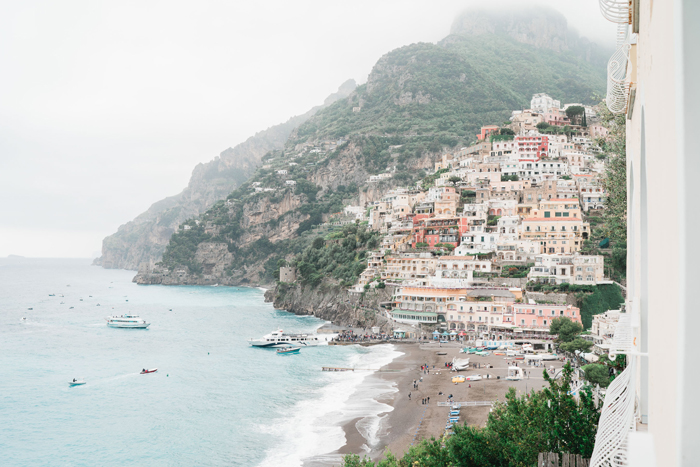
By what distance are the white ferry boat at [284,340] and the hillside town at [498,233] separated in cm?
990

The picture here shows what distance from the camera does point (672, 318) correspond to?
2.27 metres

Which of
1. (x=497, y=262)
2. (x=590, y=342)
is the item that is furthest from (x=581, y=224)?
(x=590, y=342)

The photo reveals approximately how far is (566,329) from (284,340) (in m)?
27.9

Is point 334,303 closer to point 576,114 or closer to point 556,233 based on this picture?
point 556,233

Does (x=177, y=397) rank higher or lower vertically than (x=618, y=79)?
lower

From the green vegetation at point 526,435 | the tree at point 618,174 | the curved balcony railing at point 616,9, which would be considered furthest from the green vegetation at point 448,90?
the curved balcony railing at point 616,9

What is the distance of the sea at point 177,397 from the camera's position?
27500mm

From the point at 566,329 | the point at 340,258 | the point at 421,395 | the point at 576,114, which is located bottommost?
the point at 421,395

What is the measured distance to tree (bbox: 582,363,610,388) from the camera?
24714 mm

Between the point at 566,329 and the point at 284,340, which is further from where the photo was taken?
the point at 284,340

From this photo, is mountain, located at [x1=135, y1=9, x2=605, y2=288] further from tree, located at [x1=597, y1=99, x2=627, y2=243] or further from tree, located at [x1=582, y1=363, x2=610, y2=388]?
tree, located at [x1=597, y1=99, x2=627, y2=243]

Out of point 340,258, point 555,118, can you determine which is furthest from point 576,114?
point 340,258

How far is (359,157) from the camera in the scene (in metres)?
137

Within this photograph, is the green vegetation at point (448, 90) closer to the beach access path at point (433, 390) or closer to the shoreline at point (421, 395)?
the beach access path at point (433, 390)
